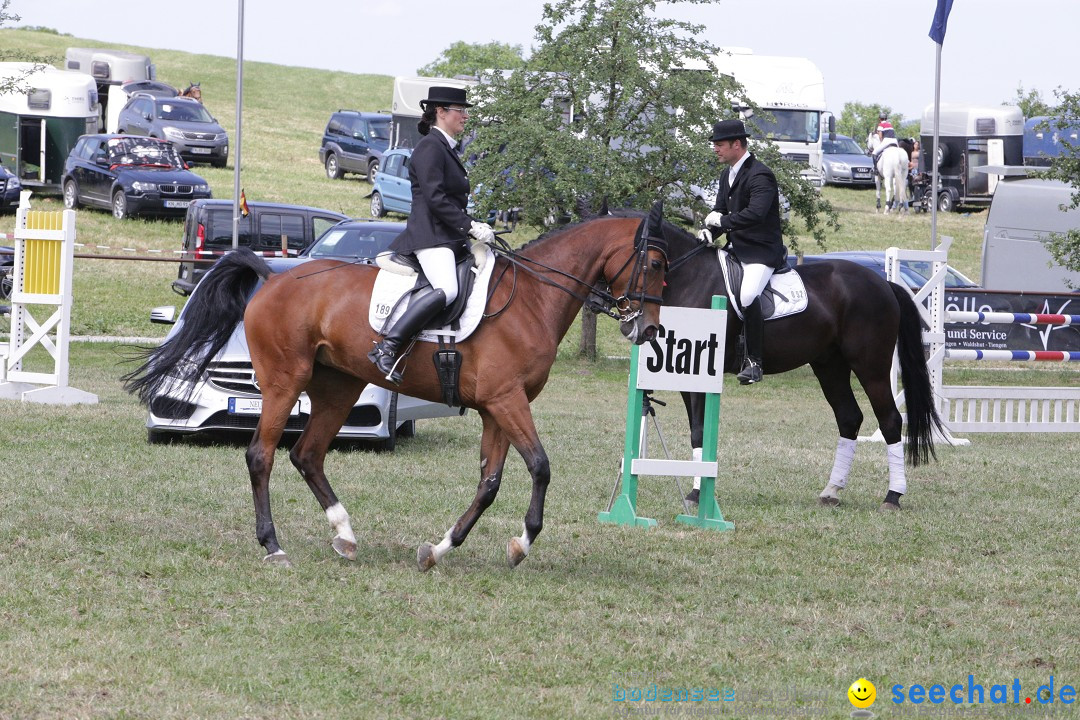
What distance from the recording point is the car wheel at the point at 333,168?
137ft

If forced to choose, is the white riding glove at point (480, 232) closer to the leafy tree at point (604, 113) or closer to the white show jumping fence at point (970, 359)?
the white show jumping fence at point (970, 359)

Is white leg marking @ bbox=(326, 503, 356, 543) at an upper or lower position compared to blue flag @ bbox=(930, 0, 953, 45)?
lower

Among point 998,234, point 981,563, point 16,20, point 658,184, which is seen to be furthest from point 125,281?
point 981,563

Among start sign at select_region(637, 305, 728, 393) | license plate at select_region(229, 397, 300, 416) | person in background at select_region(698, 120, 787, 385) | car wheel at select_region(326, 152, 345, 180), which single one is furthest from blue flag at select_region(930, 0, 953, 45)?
car wheel at select_region(326, 152, 345, 180)

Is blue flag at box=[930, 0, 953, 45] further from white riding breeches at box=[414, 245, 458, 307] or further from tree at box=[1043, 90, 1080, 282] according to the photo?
white riding breeches at box=[414, 245, 458, 307]

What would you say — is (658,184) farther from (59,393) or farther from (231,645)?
(231,645)

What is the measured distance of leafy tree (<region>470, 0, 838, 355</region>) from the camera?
2044 centimetres

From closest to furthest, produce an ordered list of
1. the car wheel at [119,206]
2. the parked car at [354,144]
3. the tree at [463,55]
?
the car wheel at [119,206] < the parked car at [354,144] < the tree at [463,55]

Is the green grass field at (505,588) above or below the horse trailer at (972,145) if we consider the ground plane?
below

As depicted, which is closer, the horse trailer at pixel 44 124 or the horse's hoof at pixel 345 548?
the horse's hoof at pixel 345 548

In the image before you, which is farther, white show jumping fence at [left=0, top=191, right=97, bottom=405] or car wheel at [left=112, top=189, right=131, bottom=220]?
car wheel at [left=112, top=189, right=131, bottom=220]

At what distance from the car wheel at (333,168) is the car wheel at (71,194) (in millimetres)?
11010

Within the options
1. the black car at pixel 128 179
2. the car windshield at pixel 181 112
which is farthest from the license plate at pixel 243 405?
the car windshield at pixel 181 112

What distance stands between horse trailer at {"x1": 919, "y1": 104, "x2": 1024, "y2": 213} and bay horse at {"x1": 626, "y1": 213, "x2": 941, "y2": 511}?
30675 millimetres
